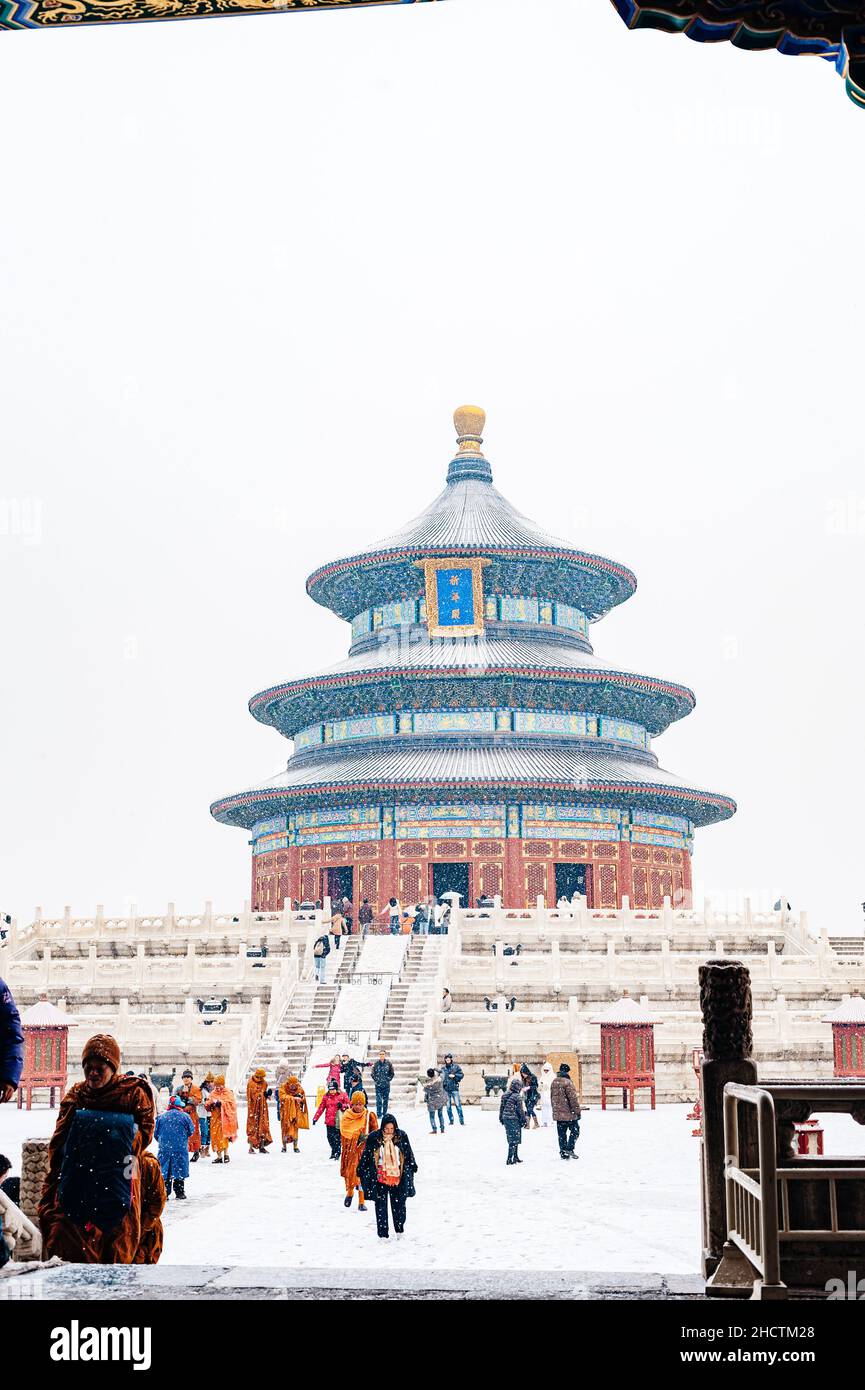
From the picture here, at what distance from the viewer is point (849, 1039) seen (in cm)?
2486

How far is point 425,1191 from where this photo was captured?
16297 mm

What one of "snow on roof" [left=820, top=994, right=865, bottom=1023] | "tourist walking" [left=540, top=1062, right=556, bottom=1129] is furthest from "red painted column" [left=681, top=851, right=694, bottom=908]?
"tourist walking" [left=540, top=1062, right=556, bottom=1129]

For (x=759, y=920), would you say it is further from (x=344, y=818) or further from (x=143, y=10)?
(x=143, y=10)

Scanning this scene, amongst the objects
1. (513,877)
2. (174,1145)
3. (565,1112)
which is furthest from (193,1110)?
(513,877)

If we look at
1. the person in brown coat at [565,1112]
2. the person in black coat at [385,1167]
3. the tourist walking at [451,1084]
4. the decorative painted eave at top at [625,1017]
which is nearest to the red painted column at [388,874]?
the decorative painted eave at top at [625,1017]

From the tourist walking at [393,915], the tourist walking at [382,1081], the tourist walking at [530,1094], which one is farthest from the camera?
the tourist walking at [393,915]

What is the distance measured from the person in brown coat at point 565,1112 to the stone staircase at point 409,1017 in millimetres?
4906

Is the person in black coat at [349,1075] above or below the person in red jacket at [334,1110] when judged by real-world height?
above

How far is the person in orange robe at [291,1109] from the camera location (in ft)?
65.8

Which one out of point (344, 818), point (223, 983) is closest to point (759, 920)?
point (223, 983)

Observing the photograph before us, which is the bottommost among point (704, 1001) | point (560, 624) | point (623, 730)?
point (704, 1001)

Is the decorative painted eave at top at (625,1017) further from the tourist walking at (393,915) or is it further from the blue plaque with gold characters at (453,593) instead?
the blue plaque with gold characters at (453,593)

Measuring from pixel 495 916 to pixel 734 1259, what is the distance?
2518 centimetres
